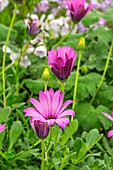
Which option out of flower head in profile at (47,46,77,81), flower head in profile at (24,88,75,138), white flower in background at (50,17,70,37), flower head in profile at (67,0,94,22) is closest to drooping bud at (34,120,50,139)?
flower head in profile at (24,88,75,138)

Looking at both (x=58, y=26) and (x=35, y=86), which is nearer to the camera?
(x=35, y=86)

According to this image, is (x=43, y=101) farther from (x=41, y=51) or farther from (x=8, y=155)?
(x=41, y=51)

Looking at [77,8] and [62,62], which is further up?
[77,8]

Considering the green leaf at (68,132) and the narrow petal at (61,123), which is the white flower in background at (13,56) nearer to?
the green leaf at (68,132)

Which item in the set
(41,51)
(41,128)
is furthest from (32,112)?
(41,51)

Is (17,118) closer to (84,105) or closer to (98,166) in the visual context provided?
(84,105)

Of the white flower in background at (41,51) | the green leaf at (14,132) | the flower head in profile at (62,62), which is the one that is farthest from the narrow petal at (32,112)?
the white flower in background at (41,51)

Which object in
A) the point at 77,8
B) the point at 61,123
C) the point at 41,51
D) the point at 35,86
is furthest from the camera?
the point at 41,51
